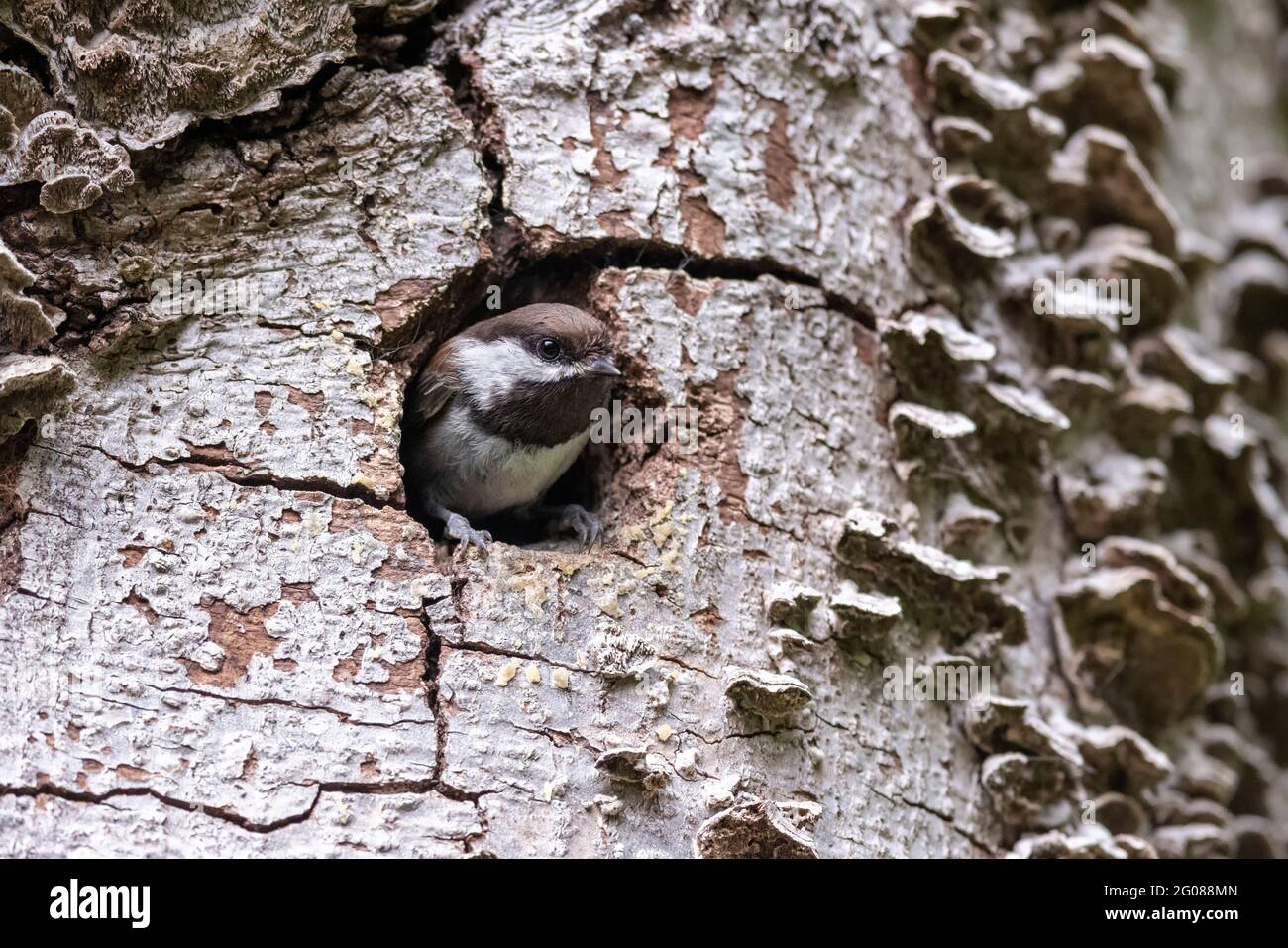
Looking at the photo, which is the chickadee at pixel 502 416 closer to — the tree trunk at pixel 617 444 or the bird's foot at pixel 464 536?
the tree trunk at pixel 617 444

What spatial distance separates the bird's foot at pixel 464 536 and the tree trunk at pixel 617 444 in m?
0.13

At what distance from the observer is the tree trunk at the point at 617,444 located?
2.67 m

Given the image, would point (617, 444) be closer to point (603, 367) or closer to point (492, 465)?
point (603, 367)

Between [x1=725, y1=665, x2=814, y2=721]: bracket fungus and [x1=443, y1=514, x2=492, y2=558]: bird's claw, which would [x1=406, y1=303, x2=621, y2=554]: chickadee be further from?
[x1=725, y1=665, x2=814, y2=721]: bracket fungus

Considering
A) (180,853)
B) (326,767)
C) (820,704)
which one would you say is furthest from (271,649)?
(820,704)

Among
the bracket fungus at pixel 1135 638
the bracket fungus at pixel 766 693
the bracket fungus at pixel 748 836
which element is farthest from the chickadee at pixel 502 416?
the bracket fungus at pixel 1135 638

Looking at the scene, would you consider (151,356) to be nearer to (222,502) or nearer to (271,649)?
(222,502)

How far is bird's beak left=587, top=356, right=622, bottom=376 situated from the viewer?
336cm

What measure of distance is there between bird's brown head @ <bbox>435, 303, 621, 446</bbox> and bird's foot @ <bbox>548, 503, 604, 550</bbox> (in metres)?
0.25

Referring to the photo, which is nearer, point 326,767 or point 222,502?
point 326,767

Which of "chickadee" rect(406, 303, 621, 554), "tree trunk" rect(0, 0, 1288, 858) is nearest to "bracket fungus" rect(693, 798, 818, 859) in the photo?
"tree trunk" rect(0, 0, 1288, 858)

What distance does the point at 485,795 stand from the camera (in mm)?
2656
